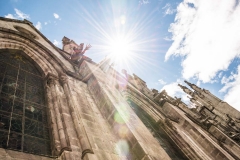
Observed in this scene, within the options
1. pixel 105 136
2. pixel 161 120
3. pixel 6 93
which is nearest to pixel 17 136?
pixel 6 93

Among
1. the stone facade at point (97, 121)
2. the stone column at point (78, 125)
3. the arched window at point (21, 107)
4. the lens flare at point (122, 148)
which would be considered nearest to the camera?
the arched window at point (21, 107)

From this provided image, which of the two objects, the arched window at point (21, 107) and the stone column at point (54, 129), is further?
the stone column at point (54, 129)

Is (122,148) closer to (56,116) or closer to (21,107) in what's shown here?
(56,116)

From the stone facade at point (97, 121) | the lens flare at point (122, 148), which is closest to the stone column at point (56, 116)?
the stone facade at point (97, 121)

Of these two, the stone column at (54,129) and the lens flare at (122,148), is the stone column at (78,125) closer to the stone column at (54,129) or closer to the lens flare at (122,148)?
the stone column at (54,129)

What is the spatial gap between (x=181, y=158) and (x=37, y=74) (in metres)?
5.83

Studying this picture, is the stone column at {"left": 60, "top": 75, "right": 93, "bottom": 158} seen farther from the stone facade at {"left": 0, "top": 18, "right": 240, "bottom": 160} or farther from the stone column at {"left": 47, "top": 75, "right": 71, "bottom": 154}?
the stone column at {"left": 47, "top": 75, "right": 71, "bottom": 154}

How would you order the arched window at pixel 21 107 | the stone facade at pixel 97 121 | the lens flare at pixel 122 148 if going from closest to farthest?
the arched window at pixel 21 107, the stone facade at pixel 97 121, the lens flare at pixel 122 148

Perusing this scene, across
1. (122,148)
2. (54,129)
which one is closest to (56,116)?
(54,129)

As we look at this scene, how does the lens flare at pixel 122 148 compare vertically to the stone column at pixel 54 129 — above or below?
below

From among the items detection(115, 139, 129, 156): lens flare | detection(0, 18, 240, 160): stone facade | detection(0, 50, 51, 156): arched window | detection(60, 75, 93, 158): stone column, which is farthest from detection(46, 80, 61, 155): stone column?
detection(115, 139, 129, 156): lens flare

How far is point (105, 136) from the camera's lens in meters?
4.22

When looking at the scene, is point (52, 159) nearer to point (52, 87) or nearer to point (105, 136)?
point (105, 136)

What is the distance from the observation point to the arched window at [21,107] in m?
3.33
